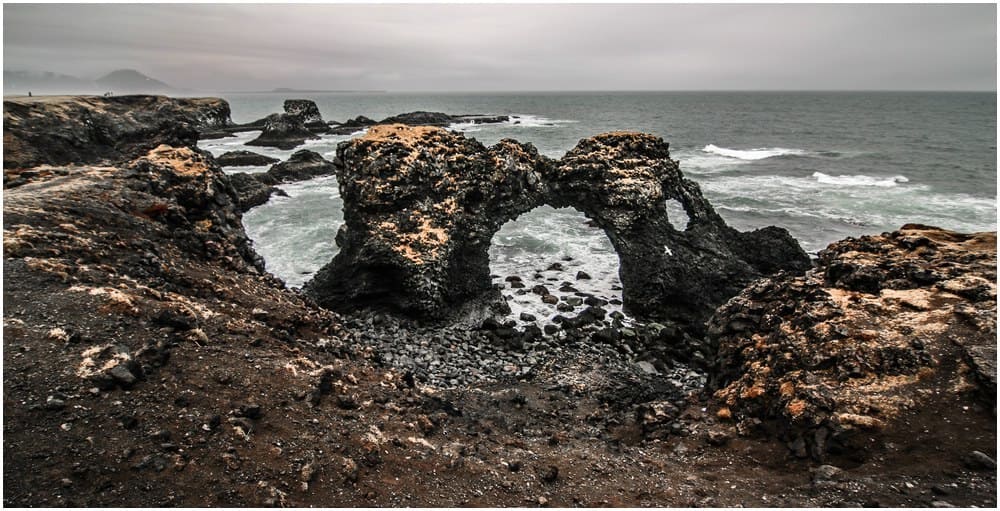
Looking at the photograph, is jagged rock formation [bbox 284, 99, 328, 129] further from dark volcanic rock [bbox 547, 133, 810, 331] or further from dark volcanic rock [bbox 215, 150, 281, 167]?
dark volcanic rock [bbox 547, 133, 810, 331]

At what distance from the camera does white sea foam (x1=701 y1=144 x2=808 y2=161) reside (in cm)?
7025

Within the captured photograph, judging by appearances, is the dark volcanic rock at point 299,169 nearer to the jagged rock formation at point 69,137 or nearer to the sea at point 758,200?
the sea at point 758,200

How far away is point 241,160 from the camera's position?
57.3 m

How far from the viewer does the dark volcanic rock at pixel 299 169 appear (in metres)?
50.6

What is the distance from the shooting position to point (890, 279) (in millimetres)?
12984

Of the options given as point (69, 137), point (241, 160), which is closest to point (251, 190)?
point (241, 160)

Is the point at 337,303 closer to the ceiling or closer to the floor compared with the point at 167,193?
closer to the floor

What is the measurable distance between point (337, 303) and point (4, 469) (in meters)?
15.6

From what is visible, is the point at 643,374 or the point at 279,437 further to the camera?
the point at 643,374

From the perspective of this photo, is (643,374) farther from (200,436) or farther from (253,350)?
(200,436)

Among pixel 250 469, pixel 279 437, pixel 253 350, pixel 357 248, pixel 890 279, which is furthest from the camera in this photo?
pixel 357 248

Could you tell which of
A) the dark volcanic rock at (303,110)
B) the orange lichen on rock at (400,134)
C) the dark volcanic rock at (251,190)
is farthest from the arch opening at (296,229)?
the dark volcanic rock at (303,110)

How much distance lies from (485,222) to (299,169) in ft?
122

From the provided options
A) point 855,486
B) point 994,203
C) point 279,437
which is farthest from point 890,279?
point 994,203
